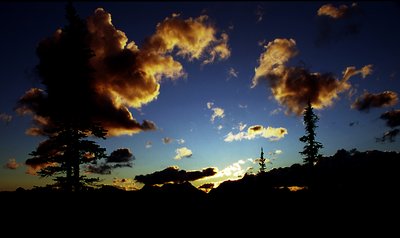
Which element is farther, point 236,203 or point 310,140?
point 310,140

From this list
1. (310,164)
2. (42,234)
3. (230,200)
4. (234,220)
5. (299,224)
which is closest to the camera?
(42,234)

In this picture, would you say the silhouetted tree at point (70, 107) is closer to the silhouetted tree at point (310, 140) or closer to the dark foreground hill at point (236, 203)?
the dark foreground hill at point (236, 203)

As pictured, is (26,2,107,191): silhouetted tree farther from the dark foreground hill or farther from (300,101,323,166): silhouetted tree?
(300,101,323,166): silhouetted tree

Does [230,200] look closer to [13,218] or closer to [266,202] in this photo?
[266,202]

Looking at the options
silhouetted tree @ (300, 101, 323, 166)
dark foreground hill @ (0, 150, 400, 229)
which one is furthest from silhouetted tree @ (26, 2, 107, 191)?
silhouetted tree @ (300, 101, 323, 166)

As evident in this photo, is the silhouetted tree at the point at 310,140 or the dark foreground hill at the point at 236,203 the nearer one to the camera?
the dark foreground hill at the point at 236,203

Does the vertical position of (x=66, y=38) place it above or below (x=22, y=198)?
above

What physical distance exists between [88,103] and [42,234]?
1215cm

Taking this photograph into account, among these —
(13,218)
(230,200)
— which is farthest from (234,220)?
(13,218)

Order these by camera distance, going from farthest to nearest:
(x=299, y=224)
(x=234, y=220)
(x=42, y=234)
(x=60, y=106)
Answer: (x=60, y=106) < (x=234, y=220) < (x=299, y=224) < (x=42, y=234)

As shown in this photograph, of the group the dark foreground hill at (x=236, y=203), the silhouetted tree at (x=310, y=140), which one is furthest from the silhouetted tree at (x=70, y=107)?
the silhouetted tree at (x=310, y=140)

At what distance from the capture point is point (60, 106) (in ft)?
73.7

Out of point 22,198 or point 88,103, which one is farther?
point 88,103

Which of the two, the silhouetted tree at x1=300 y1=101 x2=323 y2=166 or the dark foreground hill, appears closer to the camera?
the dark foreground hill
